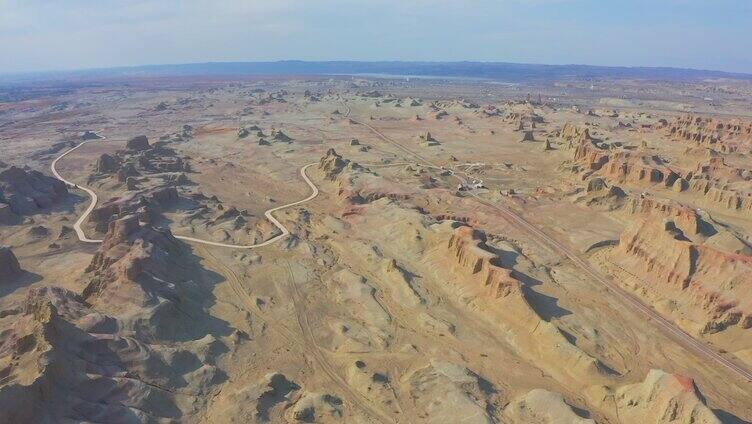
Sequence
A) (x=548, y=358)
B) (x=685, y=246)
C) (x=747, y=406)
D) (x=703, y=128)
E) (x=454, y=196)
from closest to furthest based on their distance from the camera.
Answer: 1. (x=747, y=406)
2. (x=548, y=358)
3. (x=685, y=246)
4. (x=454, y=196)
5. (x=703, y=128)

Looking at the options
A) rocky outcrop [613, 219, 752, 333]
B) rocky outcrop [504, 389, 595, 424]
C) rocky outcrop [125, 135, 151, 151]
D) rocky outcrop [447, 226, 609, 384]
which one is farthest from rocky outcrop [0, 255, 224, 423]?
rocky outcrop [125, 135, 151, 151]

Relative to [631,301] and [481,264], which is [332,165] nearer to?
[481,264]

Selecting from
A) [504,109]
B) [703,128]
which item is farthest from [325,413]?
[504,109]

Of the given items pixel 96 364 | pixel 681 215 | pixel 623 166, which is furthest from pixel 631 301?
pixel 623 166

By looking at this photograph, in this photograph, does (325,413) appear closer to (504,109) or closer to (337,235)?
(337,235)

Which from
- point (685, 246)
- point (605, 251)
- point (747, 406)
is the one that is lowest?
point (747, 406)

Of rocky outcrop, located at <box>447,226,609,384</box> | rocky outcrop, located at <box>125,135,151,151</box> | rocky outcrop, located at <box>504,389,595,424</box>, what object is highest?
rocky outcrop, located at <box>125,135,151,151</box>

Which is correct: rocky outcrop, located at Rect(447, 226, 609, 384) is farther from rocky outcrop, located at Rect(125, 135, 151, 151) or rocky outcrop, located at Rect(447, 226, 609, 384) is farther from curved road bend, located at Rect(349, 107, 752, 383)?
rocky outcrop, located at Rect(125, 135, 151, 151)
